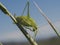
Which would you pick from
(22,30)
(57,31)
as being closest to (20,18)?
(22,30)

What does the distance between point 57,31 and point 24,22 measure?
0.89ft

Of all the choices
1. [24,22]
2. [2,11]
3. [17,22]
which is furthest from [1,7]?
[24,22]

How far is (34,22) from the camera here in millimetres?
1101

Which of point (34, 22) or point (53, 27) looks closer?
point (53, 27)

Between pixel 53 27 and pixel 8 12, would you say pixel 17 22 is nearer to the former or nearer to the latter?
pixel 8 12

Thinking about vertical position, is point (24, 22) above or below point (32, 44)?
above

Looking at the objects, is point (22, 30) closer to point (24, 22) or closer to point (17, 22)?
point (17, 22)

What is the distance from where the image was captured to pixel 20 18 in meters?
1.13

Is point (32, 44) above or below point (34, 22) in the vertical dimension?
below

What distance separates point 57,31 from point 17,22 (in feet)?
0.69

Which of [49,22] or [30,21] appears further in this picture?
[30,21]

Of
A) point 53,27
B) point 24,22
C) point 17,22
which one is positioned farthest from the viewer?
point 24,22

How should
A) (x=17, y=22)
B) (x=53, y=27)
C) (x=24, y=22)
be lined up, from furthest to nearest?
(x=24, y=22) < (x=17, y=22) < (x=53, y=27)

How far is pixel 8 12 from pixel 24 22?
0.20m
